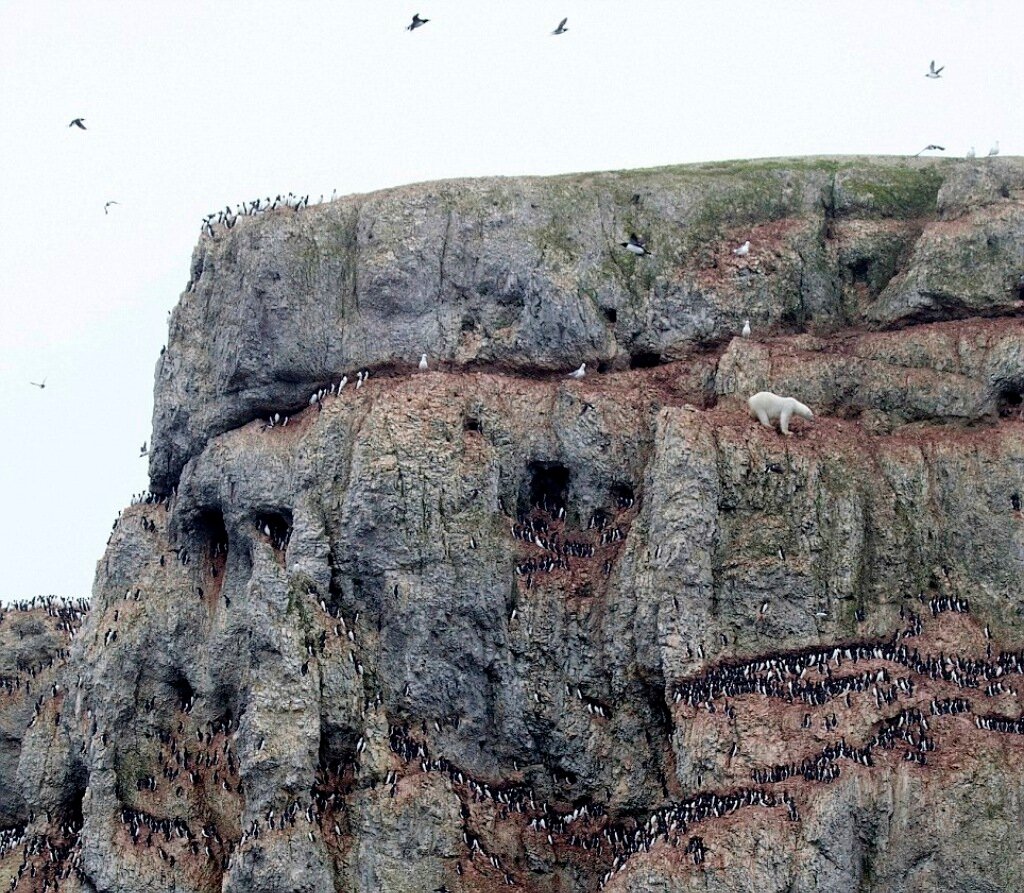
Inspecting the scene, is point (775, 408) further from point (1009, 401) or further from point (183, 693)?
point (183, 693)

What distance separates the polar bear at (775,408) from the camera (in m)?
60.3

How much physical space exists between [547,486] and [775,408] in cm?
921

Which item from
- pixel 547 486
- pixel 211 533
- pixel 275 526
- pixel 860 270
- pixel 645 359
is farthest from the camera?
pixel 860 270

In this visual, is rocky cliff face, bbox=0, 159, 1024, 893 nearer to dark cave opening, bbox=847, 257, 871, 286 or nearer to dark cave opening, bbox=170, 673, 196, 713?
dark cave opening, bbox=170, 673, 196, 713

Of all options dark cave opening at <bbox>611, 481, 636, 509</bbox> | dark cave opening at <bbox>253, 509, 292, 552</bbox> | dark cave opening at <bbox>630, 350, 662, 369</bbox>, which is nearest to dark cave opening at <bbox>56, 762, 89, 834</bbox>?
dark cave opening at <bbox>253, 509, 292, 552</bbox>

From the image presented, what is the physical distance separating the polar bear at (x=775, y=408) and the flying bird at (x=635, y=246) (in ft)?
27.2

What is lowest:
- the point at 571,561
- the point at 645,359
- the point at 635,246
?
the point at 571,561

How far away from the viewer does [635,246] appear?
A: 65.3 metres

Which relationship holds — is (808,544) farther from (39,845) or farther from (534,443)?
(39,845)

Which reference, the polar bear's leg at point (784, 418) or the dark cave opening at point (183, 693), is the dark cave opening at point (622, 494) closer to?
the polar bear's leg at point (784, 418)

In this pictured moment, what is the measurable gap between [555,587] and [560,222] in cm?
1557

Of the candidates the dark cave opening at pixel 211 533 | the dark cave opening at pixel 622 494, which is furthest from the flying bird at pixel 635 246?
the dark cave opening at pixel 211 533

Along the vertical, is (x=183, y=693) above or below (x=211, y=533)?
below

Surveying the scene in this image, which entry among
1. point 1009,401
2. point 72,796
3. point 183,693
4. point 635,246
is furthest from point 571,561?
point 72,796
